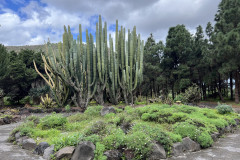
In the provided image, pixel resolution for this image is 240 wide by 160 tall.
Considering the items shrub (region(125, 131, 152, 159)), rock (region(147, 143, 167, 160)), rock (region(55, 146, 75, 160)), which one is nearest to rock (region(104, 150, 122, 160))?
shrub (region(125, 131, 152, 159))

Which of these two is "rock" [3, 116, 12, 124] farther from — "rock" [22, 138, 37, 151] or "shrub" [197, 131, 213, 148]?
"shrub" [197, 131, 213, 148]

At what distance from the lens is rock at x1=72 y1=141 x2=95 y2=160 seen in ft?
15.0

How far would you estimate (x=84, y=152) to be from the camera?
4629 millimetres

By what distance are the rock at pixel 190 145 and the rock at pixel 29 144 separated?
460 cm

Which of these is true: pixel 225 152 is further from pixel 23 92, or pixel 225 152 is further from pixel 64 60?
pixel 23 92

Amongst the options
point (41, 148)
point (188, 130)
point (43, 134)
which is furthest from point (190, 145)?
point (43, 134)

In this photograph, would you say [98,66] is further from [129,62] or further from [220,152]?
[220,152]

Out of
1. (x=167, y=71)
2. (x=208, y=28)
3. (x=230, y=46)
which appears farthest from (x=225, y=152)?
(x=208, y=28)

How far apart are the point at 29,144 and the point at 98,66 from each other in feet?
29.8

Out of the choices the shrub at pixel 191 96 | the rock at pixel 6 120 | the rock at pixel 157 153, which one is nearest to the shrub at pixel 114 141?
the rock at pixel 157 153

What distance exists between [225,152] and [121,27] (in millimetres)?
12468

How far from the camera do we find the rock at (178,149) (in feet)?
17.1

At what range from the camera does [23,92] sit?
22828 millimetres

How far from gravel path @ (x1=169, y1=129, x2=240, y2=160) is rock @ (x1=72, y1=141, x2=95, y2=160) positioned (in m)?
2.28
